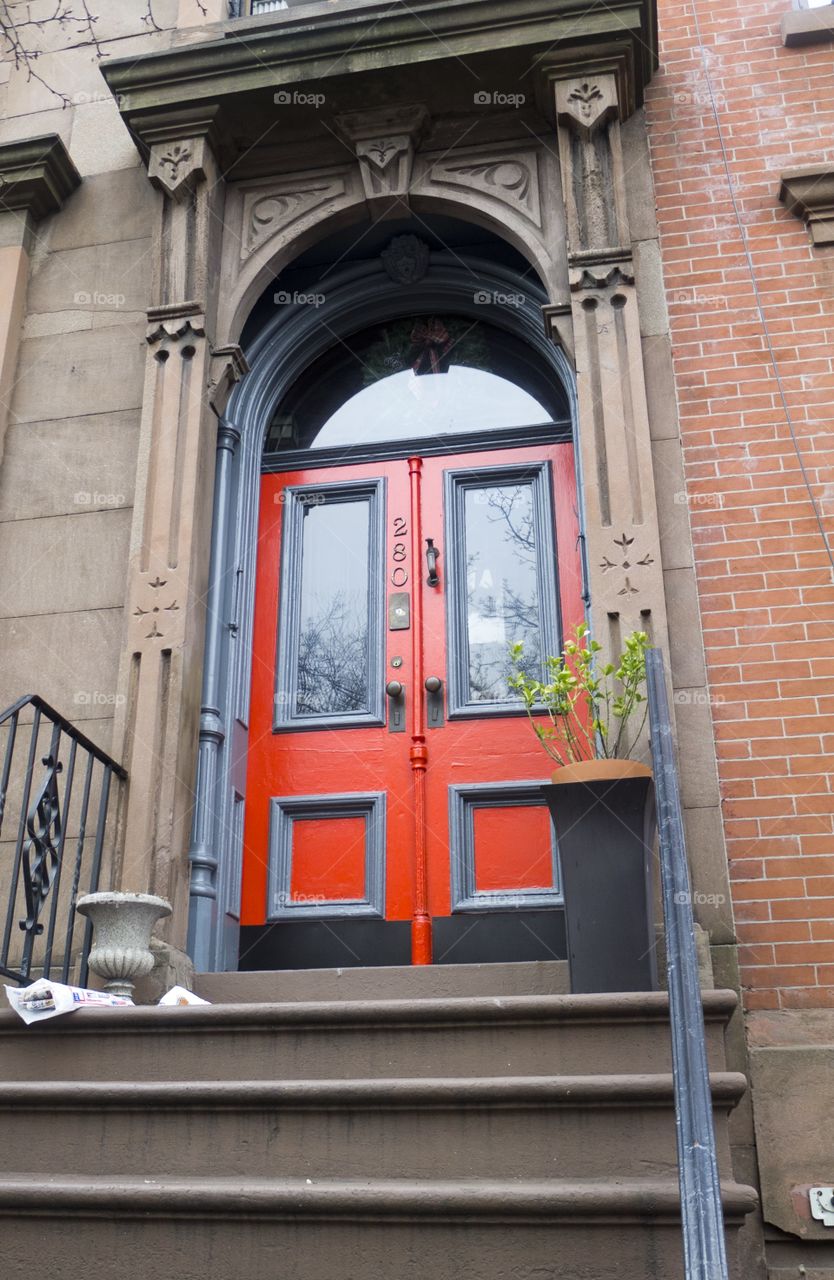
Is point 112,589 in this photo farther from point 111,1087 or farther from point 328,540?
point 111,1087

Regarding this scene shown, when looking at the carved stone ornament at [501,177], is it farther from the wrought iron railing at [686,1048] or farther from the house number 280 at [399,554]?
the wrought iron railing at [686,1048]

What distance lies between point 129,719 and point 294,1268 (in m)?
2.49

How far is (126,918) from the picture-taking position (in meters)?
3.90

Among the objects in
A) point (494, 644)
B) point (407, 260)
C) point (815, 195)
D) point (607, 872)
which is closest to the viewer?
point (607, 872)

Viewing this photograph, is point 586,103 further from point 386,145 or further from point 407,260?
point 407,260

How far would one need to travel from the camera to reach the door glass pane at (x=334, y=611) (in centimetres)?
530

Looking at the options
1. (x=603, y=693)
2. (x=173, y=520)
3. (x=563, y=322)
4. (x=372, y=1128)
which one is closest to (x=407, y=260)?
(x=563, y=322)

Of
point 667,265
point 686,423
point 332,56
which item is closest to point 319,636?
point 686,423

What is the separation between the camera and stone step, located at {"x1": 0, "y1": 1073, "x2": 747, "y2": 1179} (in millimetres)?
2797

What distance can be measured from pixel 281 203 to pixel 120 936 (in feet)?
11.6

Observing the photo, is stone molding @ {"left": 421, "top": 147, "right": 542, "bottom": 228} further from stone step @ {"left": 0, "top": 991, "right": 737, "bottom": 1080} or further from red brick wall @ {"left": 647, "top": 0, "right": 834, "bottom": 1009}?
stone step @ {"left": 0, "top": 991, "right": 737, "bottom": 1080}

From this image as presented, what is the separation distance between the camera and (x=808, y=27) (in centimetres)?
553

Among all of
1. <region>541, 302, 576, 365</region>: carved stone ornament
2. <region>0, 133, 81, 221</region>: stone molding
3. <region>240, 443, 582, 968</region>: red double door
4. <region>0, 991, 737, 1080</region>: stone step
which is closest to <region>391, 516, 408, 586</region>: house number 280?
<region>240, 443, 582, 968</region>: red double door

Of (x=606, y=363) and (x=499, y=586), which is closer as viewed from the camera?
(x=606, y=363)
